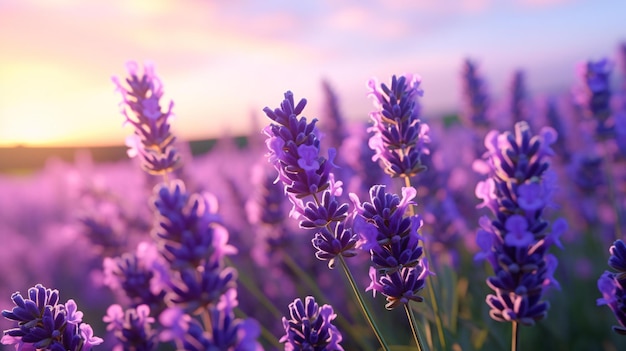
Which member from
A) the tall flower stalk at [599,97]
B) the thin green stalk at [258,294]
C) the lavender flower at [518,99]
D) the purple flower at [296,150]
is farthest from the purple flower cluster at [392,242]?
the lavender flower at [518,99]

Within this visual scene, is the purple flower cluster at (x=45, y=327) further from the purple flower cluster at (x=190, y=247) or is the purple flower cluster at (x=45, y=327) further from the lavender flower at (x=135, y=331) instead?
the purple flower cluster at (x=190, y=247)

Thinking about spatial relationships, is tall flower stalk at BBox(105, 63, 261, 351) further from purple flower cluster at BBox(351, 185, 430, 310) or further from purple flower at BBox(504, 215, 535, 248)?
purple flower at BBox(504, 215, 535, 248)

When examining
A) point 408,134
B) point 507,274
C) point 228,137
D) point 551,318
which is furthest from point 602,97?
point 228,137

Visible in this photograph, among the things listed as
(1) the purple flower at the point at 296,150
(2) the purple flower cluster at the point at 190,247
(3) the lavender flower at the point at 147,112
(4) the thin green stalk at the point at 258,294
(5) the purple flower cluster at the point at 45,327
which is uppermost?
(3) the lavender flower at the point at 147,112

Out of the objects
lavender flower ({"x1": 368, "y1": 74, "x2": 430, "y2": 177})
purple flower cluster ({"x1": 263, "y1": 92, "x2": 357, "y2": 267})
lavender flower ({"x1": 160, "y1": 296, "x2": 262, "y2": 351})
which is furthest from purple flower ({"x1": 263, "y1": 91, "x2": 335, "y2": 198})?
lavender flower ({"x1": 160, "y1": 296, "x2": 262, "y2": 351})

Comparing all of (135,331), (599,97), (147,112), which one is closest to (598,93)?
(599,97)

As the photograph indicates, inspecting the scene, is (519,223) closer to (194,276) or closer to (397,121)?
(397,121)
